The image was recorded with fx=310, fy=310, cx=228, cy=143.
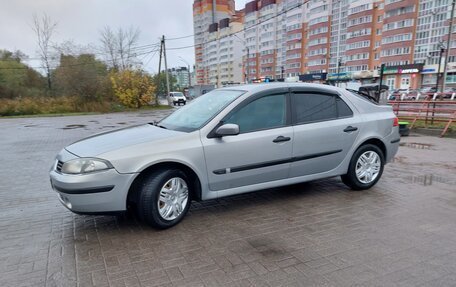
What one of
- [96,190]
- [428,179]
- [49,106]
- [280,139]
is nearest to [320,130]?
[280,139]

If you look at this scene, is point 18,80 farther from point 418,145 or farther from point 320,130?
point 320,130

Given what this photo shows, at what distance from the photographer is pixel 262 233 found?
136 inches

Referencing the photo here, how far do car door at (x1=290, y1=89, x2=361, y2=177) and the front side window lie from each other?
0.20m

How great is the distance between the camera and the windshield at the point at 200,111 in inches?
153

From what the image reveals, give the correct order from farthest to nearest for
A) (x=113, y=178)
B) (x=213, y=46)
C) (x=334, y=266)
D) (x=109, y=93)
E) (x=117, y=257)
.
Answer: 1. (x=213, y=46)
2. (x=109, y=93)
3. (x=113, y=178)
4. (x=117, y=257)
5. (x=334, y=266)

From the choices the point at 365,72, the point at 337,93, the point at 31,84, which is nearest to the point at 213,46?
the point at 365,72

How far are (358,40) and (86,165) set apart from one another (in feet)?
235

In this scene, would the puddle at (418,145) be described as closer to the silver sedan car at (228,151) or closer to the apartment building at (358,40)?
the silver sedan car at (228,151)

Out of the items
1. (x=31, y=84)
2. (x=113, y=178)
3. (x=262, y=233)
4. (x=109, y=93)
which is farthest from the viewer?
(x=31, y=84)

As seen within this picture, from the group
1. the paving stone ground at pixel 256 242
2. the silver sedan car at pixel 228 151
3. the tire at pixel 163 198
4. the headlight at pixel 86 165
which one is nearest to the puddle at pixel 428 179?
the paving stone ground at pixel 256 242

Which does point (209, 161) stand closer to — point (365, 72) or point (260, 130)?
point (260, 130)

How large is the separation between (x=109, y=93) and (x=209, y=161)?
2874 centimetres

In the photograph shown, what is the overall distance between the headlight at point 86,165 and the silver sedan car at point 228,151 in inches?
0.4

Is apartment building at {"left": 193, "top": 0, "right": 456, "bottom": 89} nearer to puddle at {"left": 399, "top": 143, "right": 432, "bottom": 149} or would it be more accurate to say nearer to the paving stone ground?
puddle at {"left": 399, "top": 143, "right": 432, "bottom": 149}
